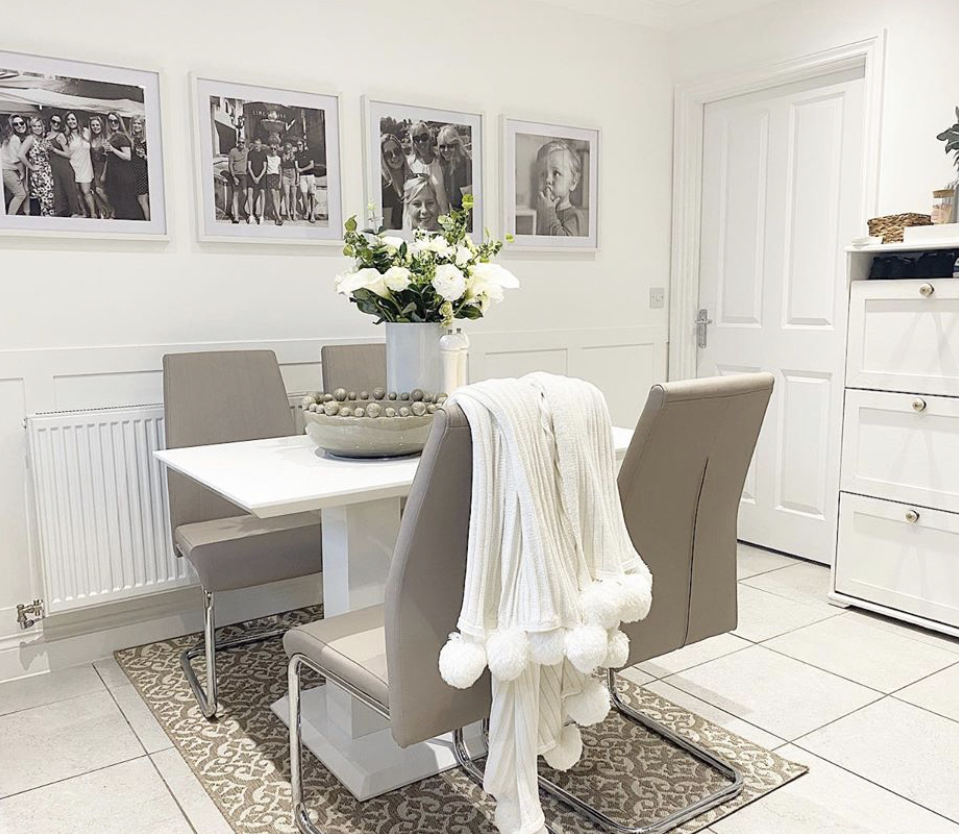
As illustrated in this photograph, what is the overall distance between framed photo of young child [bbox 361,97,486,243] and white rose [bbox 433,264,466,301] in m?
1.19

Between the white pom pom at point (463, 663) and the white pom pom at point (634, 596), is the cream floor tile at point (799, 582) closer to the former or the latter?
the white pom pom at point (634, 596)

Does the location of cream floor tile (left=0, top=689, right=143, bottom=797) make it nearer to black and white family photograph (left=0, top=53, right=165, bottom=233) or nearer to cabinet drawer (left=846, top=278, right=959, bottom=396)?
black and white family photograph (left=0, top=53, right=165, bottom=233)

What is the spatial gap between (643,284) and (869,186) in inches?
43.3

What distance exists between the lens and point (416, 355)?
2238 mm

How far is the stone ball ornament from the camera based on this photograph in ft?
6.63

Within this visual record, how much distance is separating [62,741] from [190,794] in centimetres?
50

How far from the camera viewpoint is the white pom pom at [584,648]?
1463 millimetres

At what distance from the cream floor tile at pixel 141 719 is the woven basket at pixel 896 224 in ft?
9.06

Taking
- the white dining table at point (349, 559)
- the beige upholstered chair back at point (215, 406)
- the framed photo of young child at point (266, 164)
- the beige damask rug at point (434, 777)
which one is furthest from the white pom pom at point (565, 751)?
the framed photo of young child at point (266, 164)

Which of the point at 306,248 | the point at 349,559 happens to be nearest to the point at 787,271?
the point at 306,248

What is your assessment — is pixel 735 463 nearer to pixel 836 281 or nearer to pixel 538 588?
pixel 538 588

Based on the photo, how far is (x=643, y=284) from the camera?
13.4 feet

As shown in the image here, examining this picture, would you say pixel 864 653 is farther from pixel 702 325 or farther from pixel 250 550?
pixel 250 550

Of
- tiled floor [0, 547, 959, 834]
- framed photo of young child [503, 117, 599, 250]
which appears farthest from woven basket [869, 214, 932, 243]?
tiled floor [0, 547, 959, 834]
